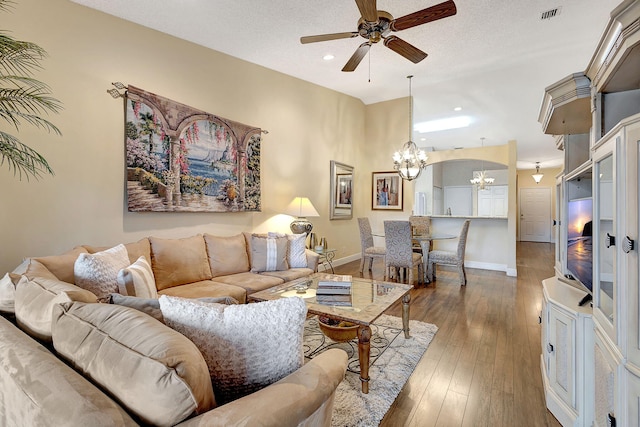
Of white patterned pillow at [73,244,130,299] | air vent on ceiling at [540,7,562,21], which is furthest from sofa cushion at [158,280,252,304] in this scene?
air vent on ceiling at [540,7,562,21]

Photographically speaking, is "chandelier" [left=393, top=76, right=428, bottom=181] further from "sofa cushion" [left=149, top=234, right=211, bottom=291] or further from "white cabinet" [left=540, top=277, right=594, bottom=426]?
"sofa cushion" [left=149, top=234, right=211, bottom=291]

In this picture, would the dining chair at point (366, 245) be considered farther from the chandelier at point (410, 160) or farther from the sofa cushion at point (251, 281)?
the sofa cushion at point (251, 281)

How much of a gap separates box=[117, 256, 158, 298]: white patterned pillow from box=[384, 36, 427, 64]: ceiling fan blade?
2.81 metres

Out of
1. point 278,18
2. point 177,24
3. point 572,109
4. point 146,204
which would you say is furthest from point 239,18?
point 572,109

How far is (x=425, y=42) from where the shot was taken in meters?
3.73

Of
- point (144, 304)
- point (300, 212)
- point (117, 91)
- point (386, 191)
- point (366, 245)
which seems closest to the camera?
point (144, 304)

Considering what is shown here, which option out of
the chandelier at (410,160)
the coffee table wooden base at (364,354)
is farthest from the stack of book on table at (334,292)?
A: the chandelier at (410,160)

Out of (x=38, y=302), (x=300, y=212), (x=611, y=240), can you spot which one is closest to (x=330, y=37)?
(x=300, y=212)

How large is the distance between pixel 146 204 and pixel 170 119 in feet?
3.13

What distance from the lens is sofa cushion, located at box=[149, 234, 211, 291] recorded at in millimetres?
2814

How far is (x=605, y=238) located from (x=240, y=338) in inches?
64.7

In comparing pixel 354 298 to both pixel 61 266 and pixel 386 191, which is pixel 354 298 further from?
pixel 386 191

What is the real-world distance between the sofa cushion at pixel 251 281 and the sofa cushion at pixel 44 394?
2.00 metres

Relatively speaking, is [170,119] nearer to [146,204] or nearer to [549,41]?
[146,204]
